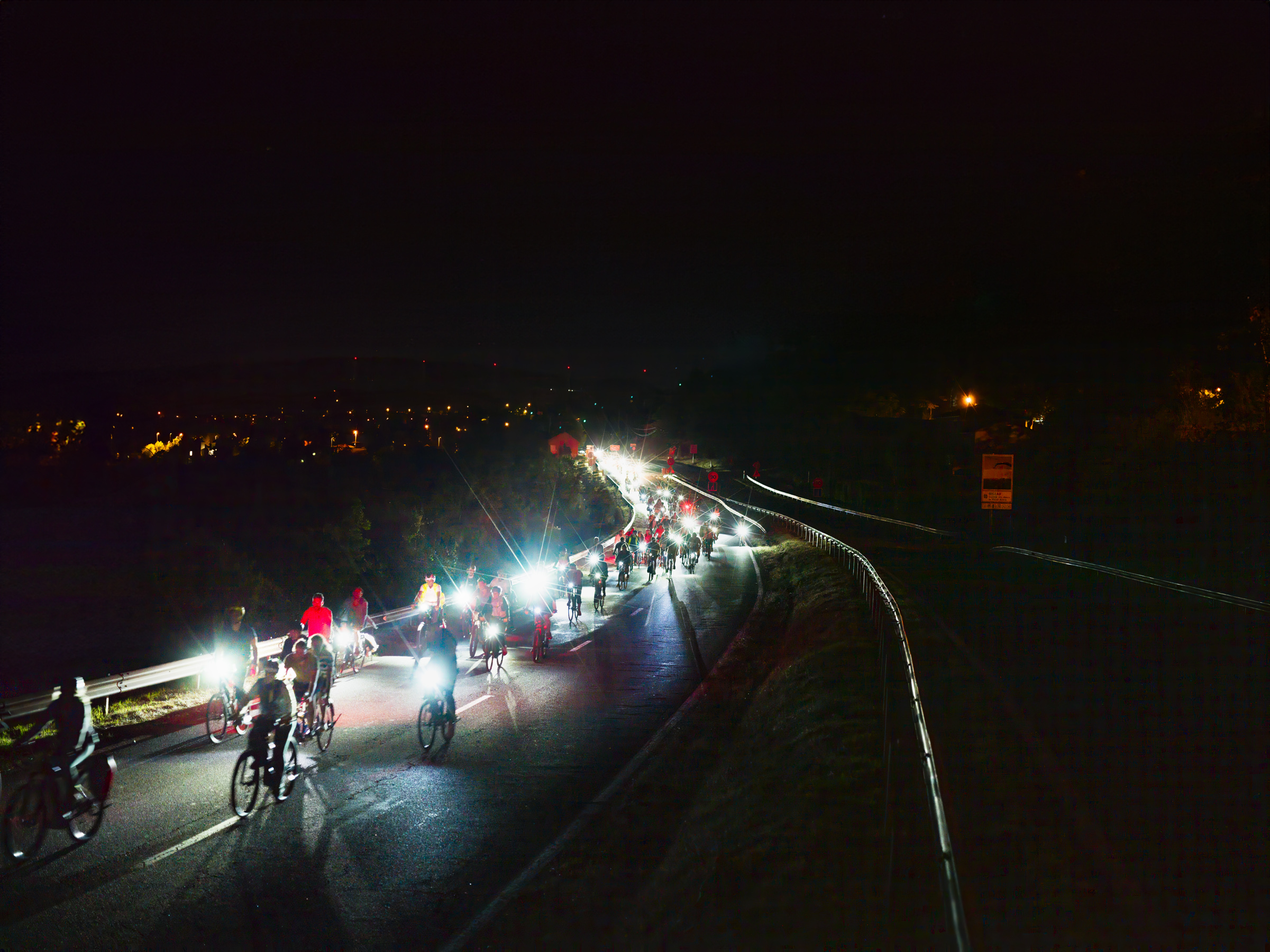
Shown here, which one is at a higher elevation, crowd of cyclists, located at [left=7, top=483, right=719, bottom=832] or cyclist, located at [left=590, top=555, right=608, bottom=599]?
crowd of cyclists, located at [left=7, top=483, right=719, bottom=832]

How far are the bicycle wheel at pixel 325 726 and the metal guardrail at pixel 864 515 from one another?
2802cm

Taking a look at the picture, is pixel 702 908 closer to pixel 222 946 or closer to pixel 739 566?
pixel 222 946

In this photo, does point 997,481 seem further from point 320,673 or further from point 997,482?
point 320,673

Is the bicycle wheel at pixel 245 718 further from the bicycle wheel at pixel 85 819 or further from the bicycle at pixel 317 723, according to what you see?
the bicycle wheel at pixel 85 819

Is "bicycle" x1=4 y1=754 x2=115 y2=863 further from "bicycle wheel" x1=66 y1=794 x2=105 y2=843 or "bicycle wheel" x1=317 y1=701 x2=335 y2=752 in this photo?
"bicycle wheel" x1=317 y1=701 x2=335 y2=752

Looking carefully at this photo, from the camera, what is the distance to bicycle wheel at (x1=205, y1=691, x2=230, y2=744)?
37.7ft

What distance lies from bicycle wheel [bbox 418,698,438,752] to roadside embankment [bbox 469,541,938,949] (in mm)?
2818

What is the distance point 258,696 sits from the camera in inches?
357

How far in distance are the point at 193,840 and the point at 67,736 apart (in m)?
1.51

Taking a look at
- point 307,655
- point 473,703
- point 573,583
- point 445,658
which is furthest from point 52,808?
point 573,583

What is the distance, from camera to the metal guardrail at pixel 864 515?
35.3 metres

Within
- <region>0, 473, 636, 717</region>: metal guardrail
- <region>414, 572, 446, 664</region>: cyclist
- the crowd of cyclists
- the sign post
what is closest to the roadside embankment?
the crowd of cyclists

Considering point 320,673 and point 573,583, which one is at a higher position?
point 320,673

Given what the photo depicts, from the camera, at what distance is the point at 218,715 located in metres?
11.7
